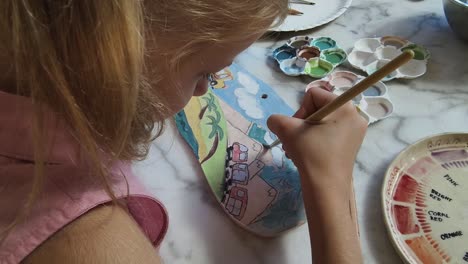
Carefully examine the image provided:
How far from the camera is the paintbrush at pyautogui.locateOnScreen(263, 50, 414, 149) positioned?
36 centimetres

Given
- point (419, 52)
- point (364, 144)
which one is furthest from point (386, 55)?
point (364, 144)

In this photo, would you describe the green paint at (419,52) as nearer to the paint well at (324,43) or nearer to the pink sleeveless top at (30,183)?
the paint well at (324,43)

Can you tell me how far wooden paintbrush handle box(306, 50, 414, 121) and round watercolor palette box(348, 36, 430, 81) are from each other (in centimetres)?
19

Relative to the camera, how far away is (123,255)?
34 centimetres

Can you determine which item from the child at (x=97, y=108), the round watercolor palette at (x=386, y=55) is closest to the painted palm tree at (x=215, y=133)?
the child at (x=97, y=108)

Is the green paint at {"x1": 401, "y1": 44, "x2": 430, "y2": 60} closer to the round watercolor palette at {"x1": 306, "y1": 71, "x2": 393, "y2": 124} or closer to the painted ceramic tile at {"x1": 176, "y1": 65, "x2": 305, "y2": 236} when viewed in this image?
the round watercolor palette at {"x1": 306, "y1": 71, "x2": 393, "y2": 124}

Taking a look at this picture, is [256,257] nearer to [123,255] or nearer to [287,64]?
[123,255]

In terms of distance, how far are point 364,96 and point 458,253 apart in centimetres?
23

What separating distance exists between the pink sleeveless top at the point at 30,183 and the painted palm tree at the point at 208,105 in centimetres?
22

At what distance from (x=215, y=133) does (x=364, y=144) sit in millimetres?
169

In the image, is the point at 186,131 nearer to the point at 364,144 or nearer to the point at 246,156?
the point at 246,156

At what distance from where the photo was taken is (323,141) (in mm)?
466

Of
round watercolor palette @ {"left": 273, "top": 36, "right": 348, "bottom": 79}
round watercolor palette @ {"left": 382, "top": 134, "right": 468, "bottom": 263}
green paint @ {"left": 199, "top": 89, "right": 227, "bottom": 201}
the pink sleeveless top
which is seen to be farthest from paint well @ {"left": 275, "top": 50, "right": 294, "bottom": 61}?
the pink sleeveless top

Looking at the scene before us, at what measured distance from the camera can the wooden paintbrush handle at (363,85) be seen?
0.36 meters
